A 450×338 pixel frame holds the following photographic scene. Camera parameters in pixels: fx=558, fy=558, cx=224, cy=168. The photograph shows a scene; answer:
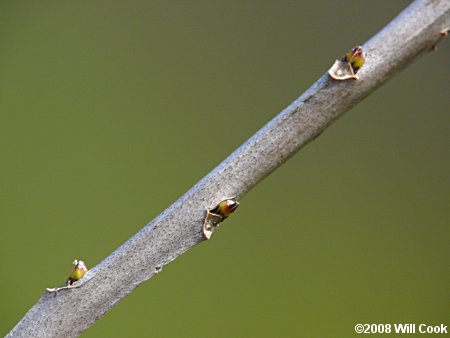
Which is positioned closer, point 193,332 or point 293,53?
point 193,332

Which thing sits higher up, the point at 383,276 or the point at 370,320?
the point at 383,276

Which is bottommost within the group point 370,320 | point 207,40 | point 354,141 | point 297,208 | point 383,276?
point 370,320

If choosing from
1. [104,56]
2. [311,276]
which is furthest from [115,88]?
[311,276]

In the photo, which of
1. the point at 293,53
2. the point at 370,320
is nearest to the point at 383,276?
the point at 370,320

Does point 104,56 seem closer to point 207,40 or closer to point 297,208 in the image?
point 207,40

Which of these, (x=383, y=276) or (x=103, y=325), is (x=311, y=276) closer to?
(x=383, y=276)

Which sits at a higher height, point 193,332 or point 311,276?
point 311,276
